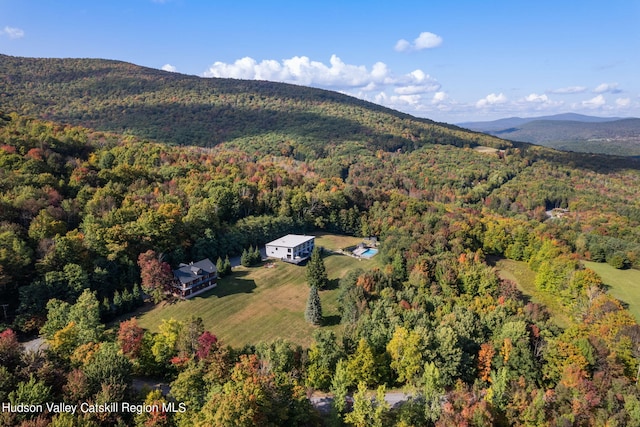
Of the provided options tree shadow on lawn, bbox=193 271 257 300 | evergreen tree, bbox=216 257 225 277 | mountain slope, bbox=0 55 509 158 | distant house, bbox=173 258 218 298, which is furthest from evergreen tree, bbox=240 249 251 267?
mountain slope, bbox=0 55 509 158

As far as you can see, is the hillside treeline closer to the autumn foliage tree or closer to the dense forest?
the dense forest

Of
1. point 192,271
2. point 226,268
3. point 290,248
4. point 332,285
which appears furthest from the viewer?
point 290,248

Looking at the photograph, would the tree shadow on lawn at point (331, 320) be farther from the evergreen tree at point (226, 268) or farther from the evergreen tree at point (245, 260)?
the evergreen tree at point (245, 260)

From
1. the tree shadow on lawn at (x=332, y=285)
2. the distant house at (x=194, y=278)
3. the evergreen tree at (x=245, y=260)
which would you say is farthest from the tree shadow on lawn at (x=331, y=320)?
the evergreen tree at (x=245, y=260)

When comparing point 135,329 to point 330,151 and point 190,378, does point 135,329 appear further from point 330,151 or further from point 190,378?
point 330,151

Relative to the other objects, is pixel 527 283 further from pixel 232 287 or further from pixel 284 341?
pixel 232 287

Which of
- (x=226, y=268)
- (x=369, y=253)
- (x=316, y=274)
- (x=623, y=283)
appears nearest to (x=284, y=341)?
(x=316, y=274)
